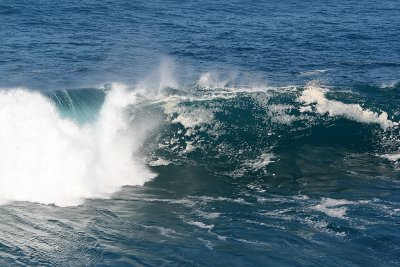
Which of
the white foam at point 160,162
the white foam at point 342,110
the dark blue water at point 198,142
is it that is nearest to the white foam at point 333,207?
the dark blue water at point 198,142

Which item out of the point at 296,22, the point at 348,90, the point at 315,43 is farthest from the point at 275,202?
the point at 296,22

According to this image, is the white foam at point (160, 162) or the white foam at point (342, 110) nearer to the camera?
the white foam at point (160, 162)

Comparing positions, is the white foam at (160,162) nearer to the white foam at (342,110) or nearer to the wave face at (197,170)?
the wave face at (197,170)

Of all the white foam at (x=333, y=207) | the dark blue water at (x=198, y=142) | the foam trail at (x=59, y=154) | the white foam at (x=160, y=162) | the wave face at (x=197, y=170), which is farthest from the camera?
the white foam at (x=160, y=162)

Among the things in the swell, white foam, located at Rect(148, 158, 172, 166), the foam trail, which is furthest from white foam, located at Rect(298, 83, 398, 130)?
the foam trail

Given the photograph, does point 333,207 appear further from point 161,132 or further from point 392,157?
point 161,132

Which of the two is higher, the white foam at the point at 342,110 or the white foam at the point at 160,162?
the white foam at the point at 342,110

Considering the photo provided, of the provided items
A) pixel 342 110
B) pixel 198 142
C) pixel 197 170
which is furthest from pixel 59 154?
pixel 342 110

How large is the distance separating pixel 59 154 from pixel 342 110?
24510 millimetres

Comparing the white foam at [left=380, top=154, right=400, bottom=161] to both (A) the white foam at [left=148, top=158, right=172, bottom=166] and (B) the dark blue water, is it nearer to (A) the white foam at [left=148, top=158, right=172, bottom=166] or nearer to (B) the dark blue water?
(B) the dark blue water

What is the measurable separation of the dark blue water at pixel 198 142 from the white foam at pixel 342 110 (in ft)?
0.56

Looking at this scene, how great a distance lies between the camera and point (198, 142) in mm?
49031

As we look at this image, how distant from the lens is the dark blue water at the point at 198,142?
108 feet

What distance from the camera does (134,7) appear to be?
306 ft
